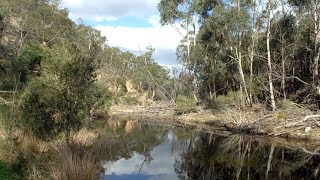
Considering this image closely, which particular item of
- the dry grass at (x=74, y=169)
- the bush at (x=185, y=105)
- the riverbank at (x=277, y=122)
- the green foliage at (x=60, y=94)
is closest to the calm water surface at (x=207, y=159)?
the riverbank at (x=277, y=122)

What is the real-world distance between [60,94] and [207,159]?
890cm

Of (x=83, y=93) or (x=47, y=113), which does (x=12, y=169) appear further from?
(x=83, y=93)

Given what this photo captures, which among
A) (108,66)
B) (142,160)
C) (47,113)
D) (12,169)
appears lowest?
(142,160)

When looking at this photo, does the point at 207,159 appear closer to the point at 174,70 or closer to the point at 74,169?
the point at 74,169

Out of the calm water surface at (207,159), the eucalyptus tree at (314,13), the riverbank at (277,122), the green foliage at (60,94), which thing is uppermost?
the eucalyptus tree at (314,13)

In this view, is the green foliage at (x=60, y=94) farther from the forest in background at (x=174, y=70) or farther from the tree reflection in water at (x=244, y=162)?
the tree reflection in water at (x=244, y=162)

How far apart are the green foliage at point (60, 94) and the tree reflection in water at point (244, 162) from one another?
5.11m

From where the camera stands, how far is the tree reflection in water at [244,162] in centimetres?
1434

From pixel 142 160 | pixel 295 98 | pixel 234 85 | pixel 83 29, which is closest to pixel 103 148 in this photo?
pixel 142 160

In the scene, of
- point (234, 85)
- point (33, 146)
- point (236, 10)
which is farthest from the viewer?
point (234, 85)

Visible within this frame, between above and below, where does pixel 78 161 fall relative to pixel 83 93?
below

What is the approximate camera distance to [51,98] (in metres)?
11.6

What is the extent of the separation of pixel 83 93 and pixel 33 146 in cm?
291

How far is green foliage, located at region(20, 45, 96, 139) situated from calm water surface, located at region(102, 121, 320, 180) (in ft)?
9.54
